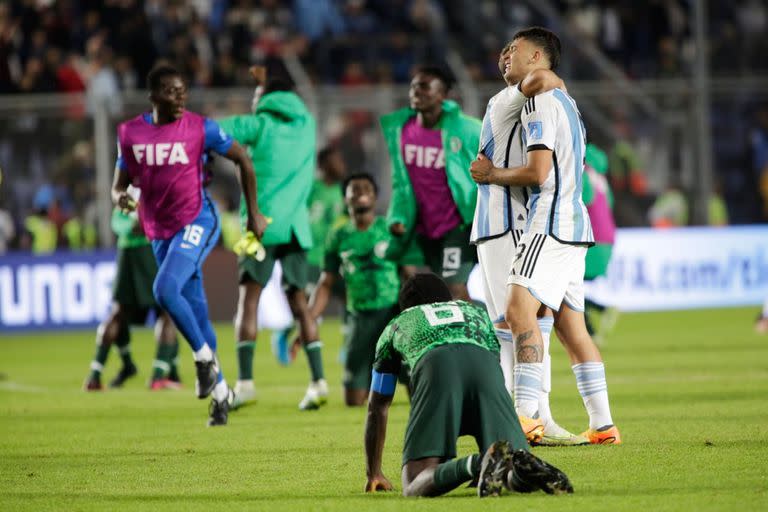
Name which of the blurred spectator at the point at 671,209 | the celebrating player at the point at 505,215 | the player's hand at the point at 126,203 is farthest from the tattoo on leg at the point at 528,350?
the blurred spectator at the point at 671,209

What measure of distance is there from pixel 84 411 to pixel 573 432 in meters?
4.34

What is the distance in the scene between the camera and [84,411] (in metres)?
11.4

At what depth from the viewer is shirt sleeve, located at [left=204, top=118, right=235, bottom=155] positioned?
32.5ft

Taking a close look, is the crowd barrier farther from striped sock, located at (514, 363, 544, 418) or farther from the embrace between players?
striped sock, located at (514, 363, 544, 418)

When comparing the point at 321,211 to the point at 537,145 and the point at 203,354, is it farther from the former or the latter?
the point at 537,145

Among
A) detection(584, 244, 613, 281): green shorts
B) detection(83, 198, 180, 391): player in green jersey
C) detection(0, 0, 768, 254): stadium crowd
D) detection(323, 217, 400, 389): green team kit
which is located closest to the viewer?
detection(323, 217, 400, 389): green team kit

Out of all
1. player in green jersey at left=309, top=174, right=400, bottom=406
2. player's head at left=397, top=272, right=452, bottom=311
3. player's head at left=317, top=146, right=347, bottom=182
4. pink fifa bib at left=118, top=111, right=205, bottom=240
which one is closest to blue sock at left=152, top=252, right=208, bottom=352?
pink fifa bib at left=118, top=111, right=205, bottom=240

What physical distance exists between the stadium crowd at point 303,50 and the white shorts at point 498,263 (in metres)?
13.4

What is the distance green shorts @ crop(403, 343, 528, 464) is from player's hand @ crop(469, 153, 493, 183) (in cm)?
176

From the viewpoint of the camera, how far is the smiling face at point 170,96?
9.77 metres

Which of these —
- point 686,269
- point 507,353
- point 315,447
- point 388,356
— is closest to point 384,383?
point 388,356

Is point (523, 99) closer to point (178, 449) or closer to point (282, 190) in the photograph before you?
point (178, 449)

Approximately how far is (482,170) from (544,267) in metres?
0.67

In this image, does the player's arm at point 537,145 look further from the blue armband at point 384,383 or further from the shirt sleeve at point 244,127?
the shirt sleeve at point 244,127
